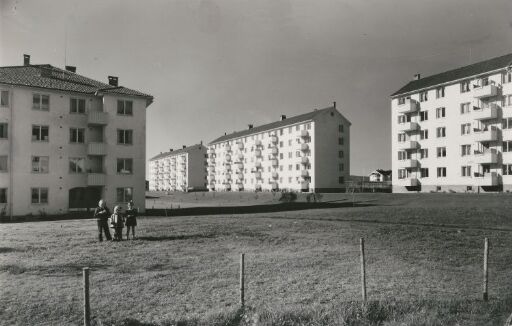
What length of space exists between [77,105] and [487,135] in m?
44.4

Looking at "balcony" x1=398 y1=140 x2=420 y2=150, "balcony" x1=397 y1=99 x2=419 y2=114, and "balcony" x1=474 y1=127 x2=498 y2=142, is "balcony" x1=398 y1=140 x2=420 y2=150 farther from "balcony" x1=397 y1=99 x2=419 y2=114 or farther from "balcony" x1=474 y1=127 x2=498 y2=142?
"balcony" x1=474 y1=127 x2=498 y2=142

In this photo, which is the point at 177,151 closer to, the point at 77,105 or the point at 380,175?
the point at 380,175

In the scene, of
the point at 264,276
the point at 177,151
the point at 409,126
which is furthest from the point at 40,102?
the point at 177,151

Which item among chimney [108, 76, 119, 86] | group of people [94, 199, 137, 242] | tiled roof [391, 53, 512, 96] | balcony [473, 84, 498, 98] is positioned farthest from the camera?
tiled roof [391, 53, 512, 96]

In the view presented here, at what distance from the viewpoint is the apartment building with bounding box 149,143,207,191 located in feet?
419

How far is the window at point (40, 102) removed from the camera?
35.3 meters

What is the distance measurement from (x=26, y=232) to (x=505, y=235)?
24110 mm

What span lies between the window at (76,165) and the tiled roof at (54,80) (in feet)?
19.9

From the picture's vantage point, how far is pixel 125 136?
129ft

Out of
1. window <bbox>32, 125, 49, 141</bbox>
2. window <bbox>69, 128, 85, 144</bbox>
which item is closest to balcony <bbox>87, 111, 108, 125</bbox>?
window <bbox>69, 128, 85, 144</bbox>

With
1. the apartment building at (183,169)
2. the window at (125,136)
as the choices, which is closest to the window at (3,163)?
the window at (125,136)

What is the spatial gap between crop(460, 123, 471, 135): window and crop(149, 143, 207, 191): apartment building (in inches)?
3318

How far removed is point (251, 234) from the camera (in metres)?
20.5

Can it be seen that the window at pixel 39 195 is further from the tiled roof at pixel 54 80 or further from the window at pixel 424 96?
the window at pixel 424 96
